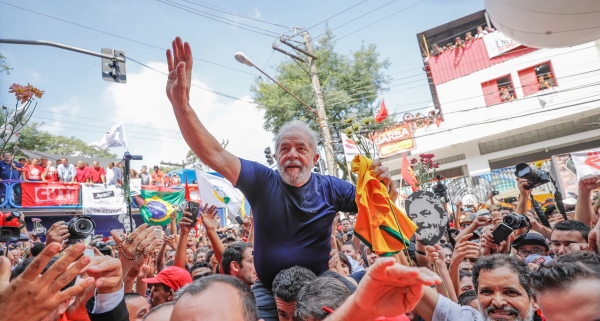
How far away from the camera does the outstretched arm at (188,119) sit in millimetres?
A: 2338

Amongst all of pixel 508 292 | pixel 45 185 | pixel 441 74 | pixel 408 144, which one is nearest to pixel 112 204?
pixel 45 185

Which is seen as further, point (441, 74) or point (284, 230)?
point (441, 74)

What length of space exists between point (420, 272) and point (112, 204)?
14.4 metres

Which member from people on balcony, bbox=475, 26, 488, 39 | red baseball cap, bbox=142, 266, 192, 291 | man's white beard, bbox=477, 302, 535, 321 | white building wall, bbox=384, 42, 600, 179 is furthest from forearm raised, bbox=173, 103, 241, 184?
people on balcony, bbox=475, 26, 488, 39

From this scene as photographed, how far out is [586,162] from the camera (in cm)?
1122

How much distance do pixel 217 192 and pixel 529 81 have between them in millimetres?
17908

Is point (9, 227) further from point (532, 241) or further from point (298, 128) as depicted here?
point (532, 241)

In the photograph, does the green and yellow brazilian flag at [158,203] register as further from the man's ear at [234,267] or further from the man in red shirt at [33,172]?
the man's ear at [234,267]

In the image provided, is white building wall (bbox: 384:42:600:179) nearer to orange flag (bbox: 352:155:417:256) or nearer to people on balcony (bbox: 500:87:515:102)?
people on balcony (bbox: 500:87:515:102)

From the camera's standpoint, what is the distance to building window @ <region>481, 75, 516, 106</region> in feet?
67.9

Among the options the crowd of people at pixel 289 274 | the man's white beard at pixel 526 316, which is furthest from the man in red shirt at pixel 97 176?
the man's white beard at pixel 526 316

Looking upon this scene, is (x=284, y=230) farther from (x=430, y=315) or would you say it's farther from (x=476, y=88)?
(x=476, y=88)

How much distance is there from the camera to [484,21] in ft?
79.0

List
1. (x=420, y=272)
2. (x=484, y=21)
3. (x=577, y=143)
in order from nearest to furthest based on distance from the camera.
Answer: (x=420, y=272)
(x=577, y=143)
(x=484, y=21)
